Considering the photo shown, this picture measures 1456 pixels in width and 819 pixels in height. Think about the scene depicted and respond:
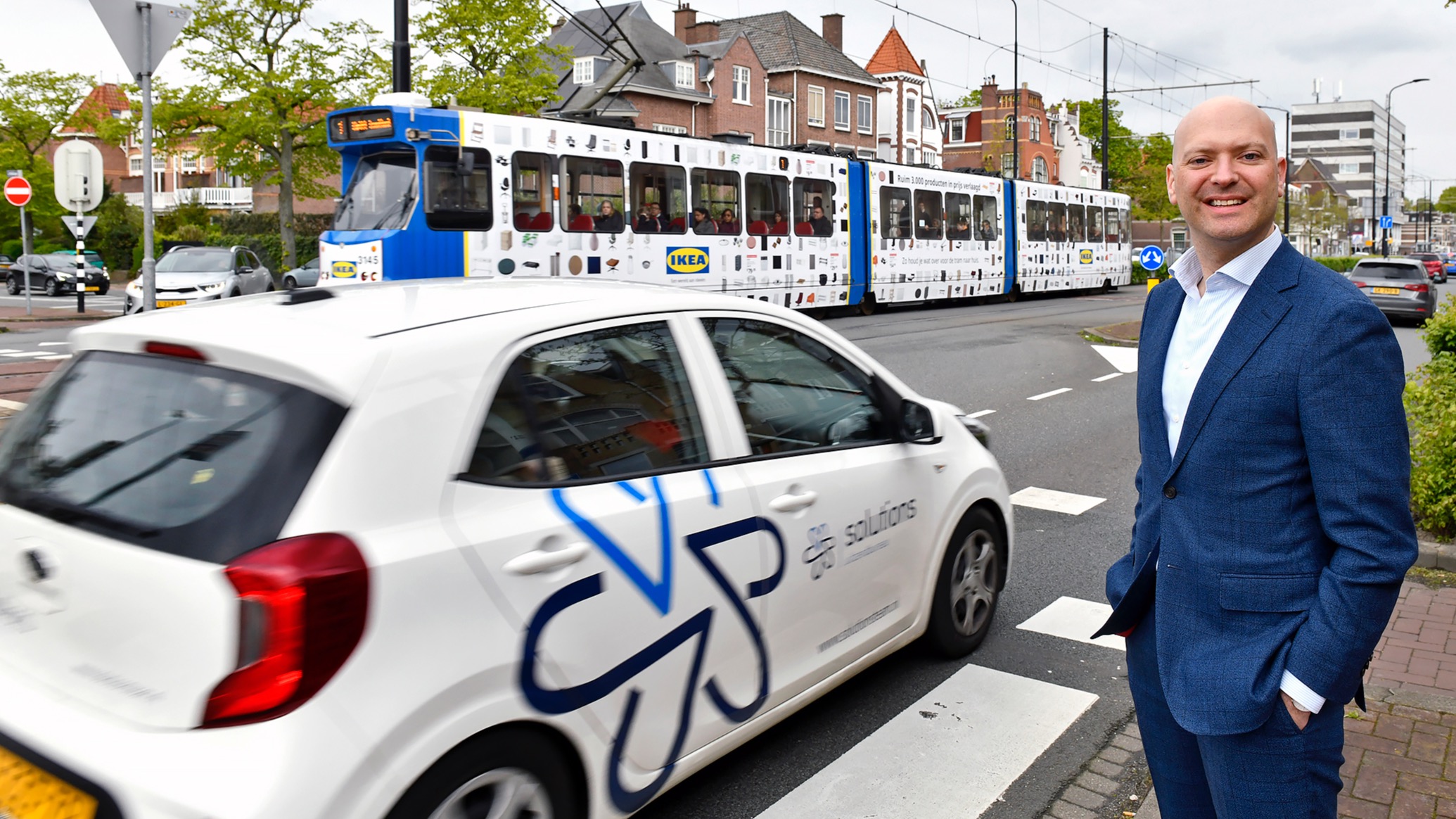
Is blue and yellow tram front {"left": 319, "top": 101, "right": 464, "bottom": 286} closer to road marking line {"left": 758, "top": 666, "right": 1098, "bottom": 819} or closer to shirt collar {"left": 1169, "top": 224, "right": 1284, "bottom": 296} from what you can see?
road marking line {"left": 758, "top": 666, "right": 1098, "bottom": 819}

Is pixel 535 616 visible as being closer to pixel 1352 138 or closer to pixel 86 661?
pixel 86 661

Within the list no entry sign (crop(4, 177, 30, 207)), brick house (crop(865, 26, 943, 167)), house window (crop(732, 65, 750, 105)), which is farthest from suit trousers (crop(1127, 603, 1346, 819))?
brick house (crop(865, 26, 943, 167))

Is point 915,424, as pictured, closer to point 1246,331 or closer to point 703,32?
point 1246,331

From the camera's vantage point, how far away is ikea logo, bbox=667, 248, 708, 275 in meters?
20.1

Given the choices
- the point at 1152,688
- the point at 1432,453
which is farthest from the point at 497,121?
the point at 1152,688

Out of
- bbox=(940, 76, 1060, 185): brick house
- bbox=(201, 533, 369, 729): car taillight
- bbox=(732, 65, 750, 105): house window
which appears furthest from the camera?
bbox=(940, 76, 1060, 185): brick house

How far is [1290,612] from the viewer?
79.1 inches

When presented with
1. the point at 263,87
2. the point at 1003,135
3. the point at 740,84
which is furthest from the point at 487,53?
the point at 1003,135

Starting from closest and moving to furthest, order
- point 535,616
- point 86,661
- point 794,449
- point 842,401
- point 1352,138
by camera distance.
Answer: point 86,661, point 535,616, point 794,449, point 842,401, point 1352,138

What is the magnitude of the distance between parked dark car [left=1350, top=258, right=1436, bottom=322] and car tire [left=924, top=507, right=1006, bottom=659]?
2302 cm

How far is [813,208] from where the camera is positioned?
23.5 m

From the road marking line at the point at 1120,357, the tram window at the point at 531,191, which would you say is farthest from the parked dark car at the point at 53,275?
the road marking line at the point at 1120,357

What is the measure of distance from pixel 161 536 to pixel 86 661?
1.10 ft

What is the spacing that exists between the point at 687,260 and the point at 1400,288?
15.7 metres
